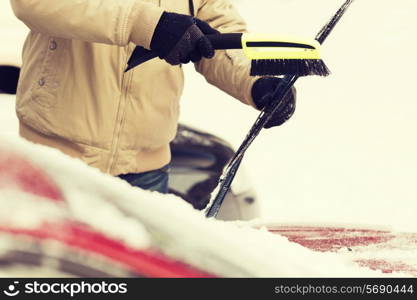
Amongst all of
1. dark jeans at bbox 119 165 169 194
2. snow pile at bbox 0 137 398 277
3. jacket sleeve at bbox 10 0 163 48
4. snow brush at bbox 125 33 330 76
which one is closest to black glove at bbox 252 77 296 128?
snow brush at bbox 125 33 330 76

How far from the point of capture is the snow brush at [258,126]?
157cm

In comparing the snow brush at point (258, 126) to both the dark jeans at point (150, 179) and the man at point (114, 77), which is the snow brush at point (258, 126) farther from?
the dark jeans at point (150, 179)

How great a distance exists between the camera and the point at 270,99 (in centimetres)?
186

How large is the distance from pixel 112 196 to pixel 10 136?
19cm

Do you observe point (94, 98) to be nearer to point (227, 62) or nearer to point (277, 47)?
point (227, 62)

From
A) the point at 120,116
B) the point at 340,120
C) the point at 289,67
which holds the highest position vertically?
the point at 289,67

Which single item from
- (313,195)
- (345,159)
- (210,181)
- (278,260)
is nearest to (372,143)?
(345,159)

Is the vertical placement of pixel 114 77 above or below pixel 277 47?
below

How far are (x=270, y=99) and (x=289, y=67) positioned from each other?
0.31 meters

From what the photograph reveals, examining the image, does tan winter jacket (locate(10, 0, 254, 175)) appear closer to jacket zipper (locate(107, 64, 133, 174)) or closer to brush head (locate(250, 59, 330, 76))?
A: jacket zipper (locate(107, 64, 133, 174))

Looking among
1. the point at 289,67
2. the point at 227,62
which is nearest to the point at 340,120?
the point at 227,62

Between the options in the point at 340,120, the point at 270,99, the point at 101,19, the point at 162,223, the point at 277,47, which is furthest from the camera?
the point at 340,120

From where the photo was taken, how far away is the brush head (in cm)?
152

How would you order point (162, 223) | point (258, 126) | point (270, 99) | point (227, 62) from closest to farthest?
point (162, 223), point (258, 126), point (270, 99), point (227, 62)
